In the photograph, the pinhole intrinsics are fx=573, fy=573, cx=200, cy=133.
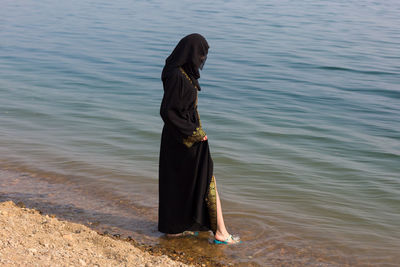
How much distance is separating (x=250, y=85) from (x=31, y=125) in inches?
210

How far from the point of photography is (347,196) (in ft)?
21.5

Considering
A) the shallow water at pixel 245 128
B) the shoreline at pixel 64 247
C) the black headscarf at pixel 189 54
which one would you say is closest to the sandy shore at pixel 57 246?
the shoreline at pixel 64 247

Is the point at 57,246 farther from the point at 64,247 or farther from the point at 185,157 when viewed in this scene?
the point at 185,157

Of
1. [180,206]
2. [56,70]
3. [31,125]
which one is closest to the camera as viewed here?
[180,206]

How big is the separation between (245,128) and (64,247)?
5407 mm

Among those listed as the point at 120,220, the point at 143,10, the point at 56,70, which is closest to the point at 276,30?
the point at 143,10

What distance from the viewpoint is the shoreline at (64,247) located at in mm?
3799

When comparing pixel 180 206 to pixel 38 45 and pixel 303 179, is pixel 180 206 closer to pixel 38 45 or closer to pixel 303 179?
pixel 303 179

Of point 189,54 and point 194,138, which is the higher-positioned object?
point 189,54

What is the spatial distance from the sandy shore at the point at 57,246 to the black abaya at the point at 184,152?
20.1 inches

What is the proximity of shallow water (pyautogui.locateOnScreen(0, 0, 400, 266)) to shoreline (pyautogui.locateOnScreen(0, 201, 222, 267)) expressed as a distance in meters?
0.48

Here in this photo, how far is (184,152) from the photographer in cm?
470

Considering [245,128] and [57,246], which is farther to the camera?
[245,128]

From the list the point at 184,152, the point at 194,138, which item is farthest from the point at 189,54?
the point at 184,152
